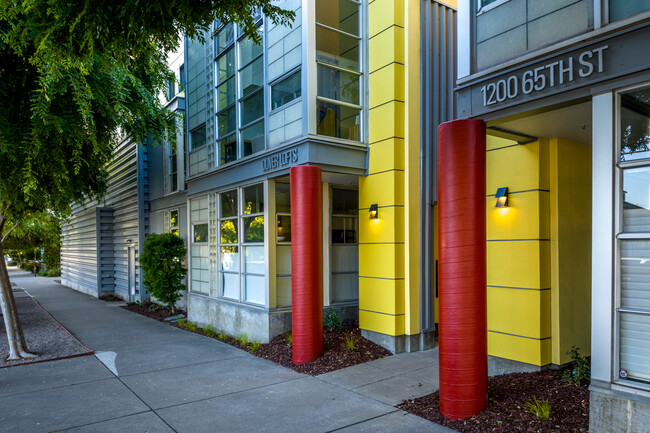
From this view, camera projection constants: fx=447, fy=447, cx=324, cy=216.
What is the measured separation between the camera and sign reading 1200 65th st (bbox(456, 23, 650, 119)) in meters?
4.14

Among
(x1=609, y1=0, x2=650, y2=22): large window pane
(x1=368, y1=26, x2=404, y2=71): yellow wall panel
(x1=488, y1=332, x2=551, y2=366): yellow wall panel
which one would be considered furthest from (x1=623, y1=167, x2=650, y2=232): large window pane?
(x1=368, y1=26, x2=404, y2=71): yellow wall panel

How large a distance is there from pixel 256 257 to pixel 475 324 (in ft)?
18.7

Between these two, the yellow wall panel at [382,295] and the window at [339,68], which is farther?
the window at [339,68]

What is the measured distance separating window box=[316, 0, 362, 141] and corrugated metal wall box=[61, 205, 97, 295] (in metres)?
15.2

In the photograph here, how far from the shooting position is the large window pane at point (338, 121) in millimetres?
8789

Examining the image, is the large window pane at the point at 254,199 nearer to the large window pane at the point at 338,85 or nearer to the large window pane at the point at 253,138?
the large window pane at the point at 253,138

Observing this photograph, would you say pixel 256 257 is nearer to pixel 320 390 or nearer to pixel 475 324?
pixel 320 390

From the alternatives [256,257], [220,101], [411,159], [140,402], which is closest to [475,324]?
[411,159]

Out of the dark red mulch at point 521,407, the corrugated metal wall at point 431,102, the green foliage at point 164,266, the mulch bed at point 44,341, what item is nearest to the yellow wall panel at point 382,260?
the corrugated metal wall at point 431,102

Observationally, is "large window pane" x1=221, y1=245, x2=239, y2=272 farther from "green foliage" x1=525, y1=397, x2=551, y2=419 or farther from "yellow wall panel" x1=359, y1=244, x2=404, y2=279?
"green foliage" x1=525, y1=397, x2=551, y2=419

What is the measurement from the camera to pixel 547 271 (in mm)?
6465

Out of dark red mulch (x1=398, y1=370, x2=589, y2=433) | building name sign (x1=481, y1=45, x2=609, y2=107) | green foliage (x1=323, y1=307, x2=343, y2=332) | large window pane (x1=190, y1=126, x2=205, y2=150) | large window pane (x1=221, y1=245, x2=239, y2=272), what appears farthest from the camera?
large window pane (x1=190, y1=126, x2=205, y2=150)

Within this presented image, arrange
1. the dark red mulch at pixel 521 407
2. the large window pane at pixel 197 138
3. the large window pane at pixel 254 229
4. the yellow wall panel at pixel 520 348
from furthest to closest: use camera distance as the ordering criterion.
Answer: the large window pane at pixel 197 138
the large window pane at pixel 254 229
the yellow wall panel at pixel 520 348
the dark red mulch at pixel 521 407

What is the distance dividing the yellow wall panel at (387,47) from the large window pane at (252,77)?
8.43 ft
